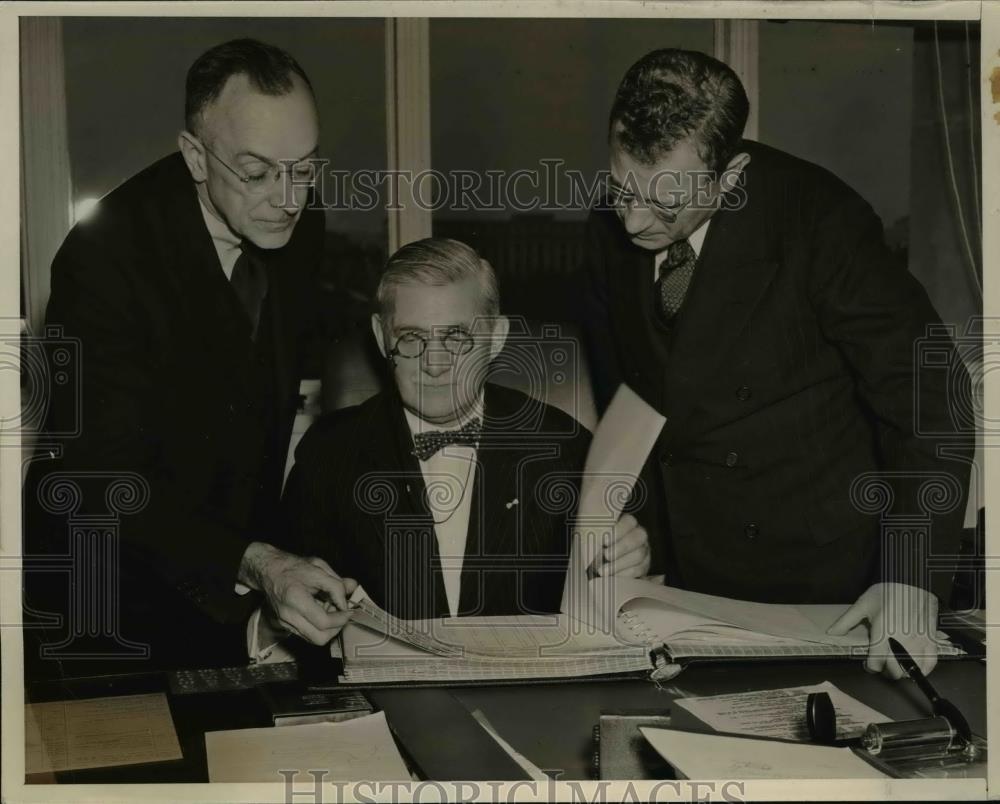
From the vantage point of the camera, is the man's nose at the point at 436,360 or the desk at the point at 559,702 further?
the man's nose at the point at 436,360

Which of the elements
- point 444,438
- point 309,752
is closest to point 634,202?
point 444,438

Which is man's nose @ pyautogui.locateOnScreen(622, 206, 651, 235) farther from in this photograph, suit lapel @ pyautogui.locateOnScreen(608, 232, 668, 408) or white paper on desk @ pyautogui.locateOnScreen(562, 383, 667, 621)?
white paper on desk @ pyautogui.locateOnScreen(562, 383, 667, 621)

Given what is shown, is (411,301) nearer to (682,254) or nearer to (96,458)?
(682,254)

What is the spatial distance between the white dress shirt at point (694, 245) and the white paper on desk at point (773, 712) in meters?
0.88

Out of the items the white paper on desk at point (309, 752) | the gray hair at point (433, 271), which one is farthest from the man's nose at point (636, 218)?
the white paper on desk at point (309, 752)

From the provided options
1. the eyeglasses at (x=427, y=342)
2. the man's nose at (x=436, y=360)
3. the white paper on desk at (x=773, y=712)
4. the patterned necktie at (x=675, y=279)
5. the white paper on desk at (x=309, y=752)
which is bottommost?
the white paper on desk at (x=309, y=752)

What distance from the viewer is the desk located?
204cm

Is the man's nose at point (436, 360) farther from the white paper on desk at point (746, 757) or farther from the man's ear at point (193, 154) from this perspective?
the white paper on desk at point (746, 757)

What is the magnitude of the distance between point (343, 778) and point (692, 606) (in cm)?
78

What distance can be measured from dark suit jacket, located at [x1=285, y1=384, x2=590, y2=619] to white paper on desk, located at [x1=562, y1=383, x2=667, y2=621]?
0.08 ft

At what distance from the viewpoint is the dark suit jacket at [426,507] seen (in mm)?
2270

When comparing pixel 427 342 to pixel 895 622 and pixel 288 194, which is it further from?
pixel 895 622

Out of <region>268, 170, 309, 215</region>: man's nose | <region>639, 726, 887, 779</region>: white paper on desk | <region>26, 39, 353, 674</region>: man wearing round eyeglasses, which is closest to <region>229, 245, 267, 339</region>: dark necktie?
<region>26, 39, 353, 674</region>: man wearing round eyeglasses

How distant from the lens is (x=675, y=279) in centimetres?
231
